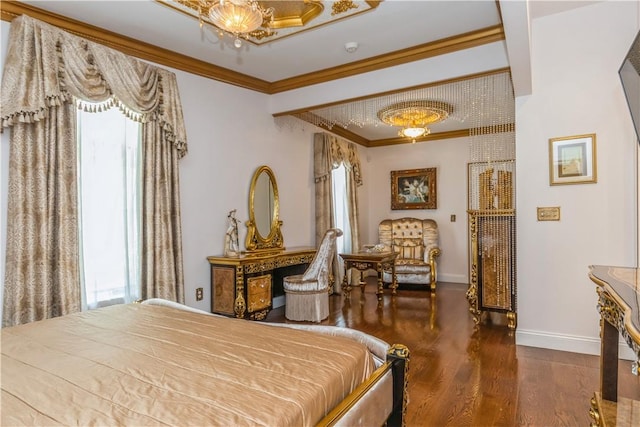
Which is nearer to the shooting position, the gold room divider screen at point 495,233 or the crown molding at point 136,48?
the crown molding at point 136,48

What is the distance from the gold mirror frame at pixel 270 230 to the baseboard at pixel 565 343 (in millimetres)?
2804

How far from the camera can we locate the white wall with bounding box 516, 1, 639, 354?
2889mm

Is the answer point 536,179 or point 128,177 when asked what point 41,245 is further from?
point 536,179

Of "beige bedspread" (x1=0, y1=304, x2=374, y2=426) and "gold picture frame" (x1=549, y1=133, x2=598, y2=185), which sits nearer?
"beige bedspread" (x1=0, y1=304, x2=374, y2=426)

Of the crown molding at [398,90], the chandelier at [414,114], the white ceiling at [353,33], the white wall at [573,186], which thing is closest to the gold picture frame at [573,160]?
the white wall at [573,186]

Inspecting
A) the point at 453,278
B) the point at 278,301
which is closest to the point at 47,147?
A: the point at 278,301

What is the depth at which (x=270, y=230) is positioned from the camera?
14.9 ft

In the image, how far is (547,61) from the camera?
10.3 feet

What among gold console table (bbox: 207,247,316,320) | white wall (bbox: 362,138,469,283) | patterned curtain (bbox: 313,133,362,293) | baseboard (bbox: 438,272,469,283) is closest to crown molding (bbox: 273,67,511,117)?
patterned curtain (bbox: 313,133,362,293)

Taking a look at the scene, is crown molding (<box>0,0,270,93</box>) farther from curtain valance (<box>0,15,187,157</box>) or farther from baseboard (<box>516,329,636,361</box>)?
baseboard (<box>516,329,636,361</box>)

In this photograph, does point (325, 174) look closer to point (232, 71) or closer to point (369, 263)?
point (369, 263)

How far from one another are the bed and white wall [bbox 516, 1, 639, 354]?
2.40m

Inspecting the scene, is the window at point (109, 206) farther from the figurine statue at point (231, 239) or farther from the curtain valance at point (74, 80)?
the figurine statue at point (231, 239)

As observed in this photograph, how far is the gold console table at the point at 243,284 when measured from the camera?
11.7ft
